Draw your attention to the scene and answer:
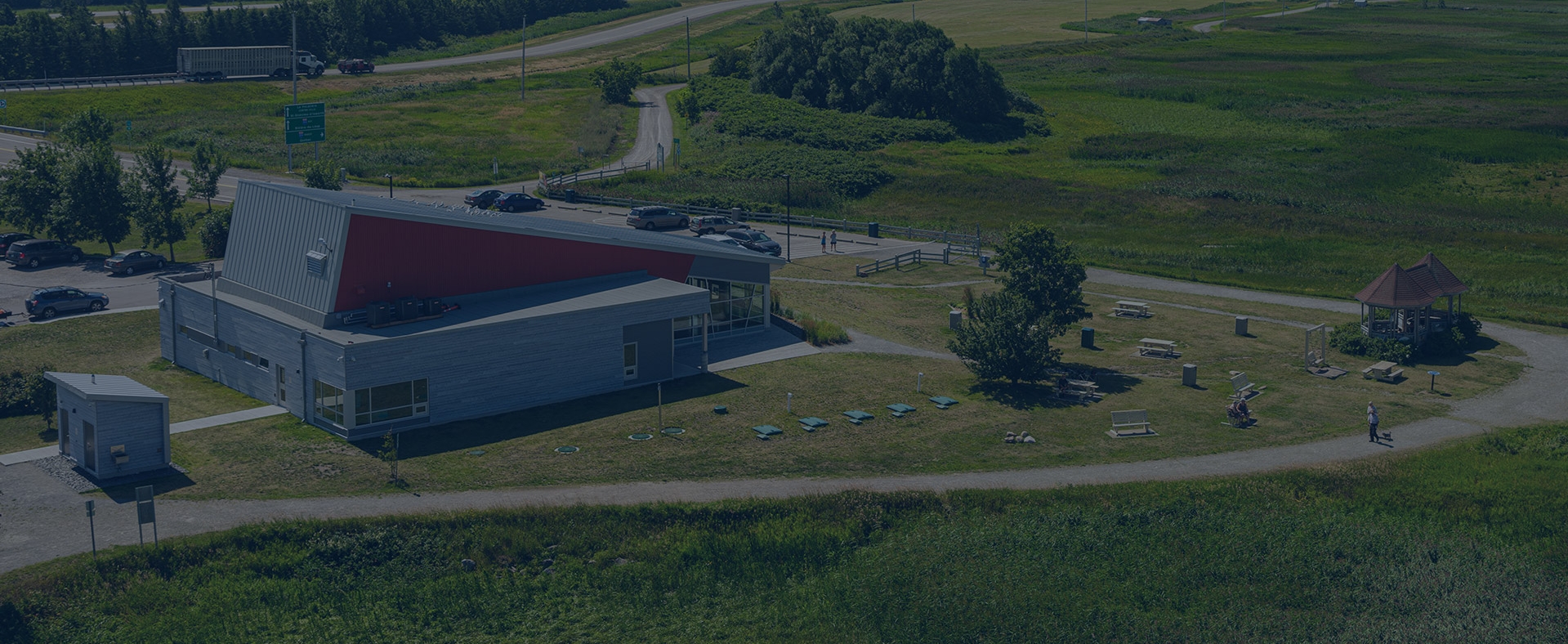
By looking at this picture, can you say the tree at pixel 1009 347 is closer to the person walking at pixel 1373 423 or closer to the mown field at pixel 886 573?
the mown field at pixel 886 573

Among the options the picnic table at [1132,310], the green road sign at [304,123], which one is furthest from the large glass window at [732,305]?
the green road sign at [304,123]

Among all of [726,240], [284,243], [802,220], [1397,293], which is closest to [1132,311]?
[1397,293]

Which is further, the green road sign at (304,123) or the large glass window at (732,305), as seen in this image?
the green road sign at (304,123)

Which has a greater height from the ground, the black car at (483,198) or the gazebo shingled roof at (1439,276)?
the black car at (483,198)

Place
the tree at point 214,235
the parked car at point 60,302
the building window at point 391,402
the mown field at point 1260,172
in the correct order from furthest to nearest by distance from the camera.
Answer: the mown field at point 1260,172
the tree at point 214,235
the parked car at point 60,302
the building window at point 391,402

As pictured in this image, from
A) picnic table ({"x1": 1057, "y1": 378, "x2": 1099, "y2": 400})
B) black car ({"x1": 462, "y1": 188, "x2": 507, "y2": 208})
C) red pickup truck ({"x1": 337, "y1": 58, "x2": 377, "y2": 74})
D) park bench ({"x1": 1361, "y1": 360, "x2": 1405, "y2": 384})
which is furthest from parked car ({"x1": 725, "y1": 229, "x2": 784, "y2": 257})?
red pickup truck ({"x1": 337, "y1": 58, "x2": 377, "y2": 74})

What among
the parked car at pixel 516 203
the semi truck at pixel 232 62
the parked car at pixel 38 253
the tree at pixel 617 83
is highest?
the semi truck at pixel 232 62

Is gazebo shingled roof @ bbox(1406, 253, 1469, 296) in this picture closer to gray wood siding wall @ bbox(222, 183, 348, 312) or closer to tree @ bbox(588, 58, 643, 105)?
gray wood siding wall @ bbox(222, 183, 348, 312)
